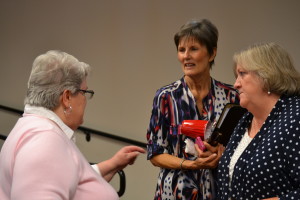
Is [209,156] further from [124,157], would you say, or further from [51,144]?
[51,144]

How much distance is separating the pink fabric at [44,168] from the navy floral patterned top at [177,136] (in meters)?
0.78

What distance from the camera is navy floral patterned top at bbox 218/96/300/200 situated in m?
1.98

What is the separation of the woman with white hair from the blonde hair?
746 millimetres

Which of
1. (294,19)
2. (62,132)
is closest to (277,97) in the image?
(62,132)

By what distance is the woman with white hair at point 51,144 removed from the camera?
67.4 inches

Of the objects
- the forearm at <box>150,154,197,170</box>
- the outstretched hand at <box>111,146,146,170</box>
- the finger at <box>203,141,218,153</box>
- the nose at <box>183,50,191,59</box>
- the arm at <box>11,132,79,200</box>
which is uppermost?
the nose at <box>183,50,191,59</box>

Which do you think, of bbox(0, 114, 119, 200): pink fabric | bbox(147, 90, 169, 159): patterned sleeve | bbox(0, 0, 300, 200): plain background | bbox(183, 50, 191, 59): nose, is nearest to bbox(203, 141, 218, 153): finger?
bbox(147, 90, 169, 159): patterned sleeve

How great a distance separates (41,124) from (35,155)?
17 centimetres

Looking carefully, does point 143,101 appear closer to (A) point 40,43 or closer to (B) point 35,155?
(A) point 40,43

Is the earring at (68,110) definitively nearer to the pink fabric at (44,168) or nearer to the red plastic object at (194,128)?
the pink fabric at (44,168)

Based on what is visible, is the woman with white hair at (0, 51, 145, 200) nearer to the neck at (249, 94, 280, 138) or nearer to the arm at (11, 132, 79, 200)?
the arm at (11, 132, 79, 200)

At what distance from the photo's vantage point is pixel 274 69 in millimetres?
2143

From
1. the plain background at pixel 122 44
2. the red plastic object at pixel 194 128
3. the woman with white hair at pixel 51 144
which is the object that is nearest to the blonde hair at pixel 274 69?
the red plastic object at pixel 194 128

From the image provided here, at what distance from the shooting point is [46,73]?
76.4 inches
